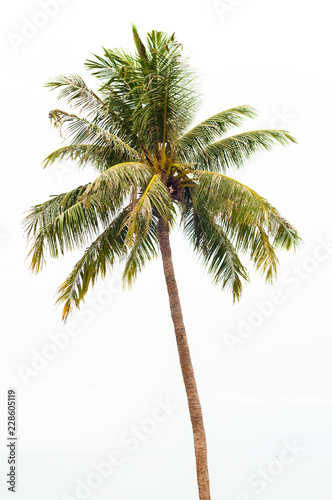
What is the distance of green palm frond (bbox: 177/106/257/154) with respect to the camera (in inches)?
610

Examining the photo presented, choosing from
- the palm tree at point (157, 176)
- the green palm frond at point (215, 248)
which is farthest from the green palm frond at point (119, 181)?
the green palm frond at point (215, 248)

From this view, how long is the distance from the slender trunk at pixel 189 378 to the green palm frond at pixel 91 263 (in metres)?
1.18

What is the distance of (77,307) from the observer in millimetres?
15367

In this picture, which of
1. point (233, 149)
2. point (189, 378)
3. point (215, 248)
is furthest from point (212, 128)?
point (189, 378)

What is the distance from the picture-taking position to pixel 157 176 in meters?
13.8

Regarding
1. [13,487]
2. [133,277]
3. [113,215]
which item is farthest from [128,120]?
[13,487]

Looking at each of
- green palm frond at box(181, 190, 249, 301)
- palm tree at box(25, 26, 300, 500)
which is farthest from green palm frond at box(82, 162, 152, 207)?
green palm frond at box(181, 190, 249, 301)

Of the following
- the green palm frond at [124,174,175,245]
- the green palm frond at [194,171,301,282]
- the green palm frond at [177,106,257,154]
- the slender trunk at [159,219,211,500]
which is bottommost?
the slender trunk at [159,219,211,500]

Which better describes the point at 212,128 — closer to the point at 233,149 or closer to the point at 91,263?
the point at 233,149

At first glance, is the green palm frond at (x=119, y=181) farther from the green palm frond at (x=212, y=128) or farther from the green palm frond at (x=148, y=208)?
the green palm frond at (x=212, y=128)

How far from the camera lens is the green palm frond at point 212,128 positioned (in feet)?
50.8

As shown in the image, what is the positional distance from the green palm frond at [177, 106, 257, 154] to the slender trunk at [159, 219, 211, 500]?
6.85ft

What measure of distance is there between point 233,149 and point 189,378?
551cm

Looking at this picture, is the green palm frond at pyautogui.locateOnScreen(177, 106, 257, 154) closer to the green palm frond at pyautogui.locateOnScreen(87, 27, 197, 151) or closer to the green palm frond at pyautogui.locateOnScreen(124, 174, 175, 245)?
the green palm frond at pyautogui.locateOnScreen(87, 27, 197, 151)
